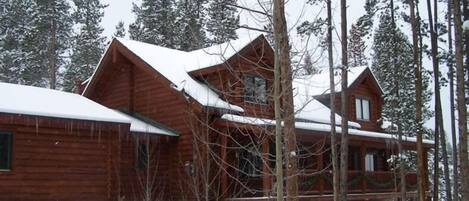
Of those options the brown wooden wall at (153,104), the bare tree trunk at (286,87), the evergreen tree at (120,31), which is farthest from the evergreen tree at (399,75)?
the evergreen tree at (120,31)

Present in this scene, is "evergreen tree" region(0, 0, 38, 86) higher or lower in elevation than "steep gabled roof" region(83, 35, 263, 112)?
higher

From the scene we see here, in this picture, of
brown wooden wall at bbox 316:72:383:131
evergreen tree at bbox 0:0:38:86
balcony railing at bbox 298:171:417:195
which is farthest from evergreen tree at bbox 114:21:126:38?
balcony railing at bbox 298:171:417:195

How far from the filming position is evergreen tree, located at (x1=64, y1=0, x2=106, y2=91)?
4494 centimetres

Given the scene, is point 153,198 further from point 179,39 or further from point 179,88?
point 179,39

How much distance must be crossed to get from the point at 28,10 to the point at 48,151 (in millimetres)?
27117

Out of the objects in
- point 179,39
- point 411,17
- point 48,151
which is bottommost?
point 48,151

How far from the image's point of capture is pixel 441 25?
1022 inches

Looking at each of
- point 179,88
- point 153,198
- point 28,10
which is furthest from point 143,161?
point 28,10

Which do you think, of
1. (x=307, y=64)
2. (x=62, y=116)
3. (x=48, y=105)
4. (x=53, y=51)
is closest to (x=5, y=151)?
(x=62, y=116)

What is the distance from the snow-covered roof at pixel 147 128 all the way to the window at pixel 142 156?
0.68 metres

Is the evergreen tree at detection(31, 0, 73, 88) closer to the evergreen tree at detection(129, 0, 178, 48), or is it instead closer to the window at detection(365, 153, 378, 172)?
the evergreen tree at detection(129, 0, 178, 48)

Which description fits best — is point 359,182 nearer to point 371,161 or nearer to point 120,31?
point 371,161

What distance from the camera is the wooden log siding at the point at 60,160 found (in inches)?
719

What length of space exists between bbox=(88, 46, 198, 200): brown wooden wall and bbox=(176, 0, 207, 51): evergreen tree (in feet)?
43.2
